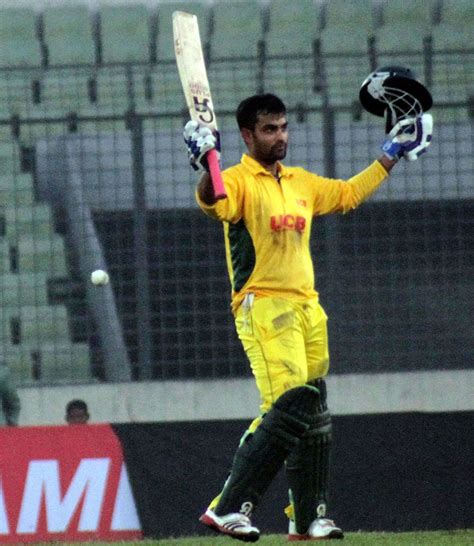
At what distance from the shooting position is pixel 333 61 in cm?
1201

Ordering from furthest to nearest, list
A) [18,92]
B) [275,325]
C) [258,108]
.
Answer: [18,92], [258,108], [275,325]

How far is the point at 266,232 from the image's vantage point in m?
6.23

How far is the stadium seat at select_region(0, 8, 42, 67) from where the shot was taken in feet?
46.9

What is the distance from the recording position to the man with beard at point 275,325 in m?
6.15

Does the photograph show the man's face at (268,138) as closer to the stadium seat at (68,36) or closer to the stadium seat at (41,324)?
the stadium seat at (41,324)

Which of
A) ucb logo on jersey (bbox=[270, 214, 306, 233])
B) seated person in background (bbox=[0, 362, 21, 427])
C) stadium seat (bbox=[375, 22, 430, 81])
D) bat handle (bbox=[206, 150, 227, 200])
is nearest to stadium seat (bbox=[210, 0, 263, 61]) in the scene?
stadium seat (bbox=[375, 22, 430, 81])

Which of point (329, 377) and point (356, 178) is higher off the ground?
point (356, 178)

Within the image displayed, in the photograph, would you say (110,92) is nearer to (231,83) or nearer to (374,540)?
(231,83)

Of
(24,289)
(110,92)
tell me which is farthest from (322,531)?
(110,92)

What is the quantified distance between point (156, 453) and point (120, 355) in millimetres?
2563

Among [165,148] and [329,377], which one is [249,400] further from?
[165,148]

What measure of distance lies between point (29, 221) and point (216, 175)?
5.43 m

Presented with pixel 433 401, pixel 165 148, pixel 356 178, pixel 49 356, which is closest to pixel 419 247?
pixel 433 401

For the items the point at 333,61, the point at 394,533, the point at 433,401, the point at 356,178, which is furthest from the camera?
the point at 333,61
